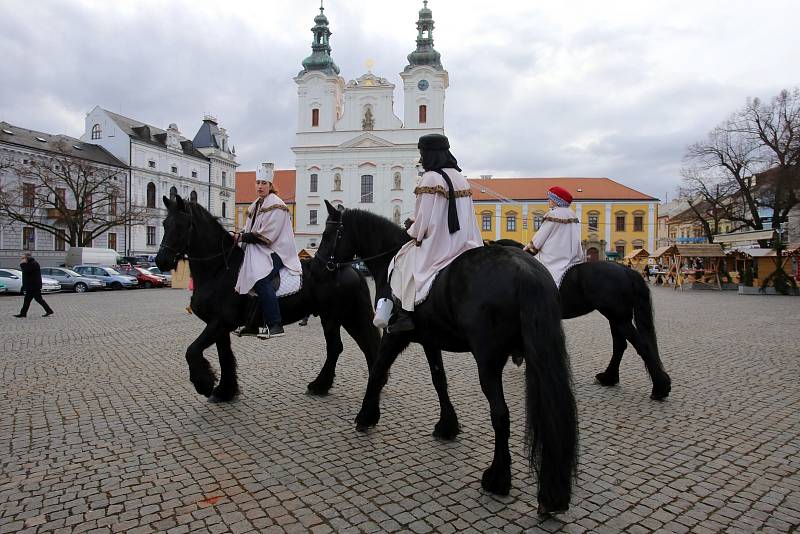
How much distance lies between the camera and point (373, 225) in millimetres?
5219

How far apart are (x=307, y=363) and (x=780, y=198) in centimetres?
3360

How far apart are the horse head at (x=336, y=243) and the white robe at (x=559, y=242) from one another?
2.82m

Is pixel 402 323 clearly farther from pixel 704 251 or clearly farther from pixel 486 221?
pixel 486 221

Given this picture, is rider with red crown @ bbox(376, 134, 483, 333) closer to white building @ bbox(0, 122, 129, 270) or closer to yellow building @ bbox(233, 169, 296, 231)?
white building @ bbox(0, 122, 129, 270)

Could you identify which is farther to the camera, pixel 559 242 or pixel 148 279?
pixel 148 279

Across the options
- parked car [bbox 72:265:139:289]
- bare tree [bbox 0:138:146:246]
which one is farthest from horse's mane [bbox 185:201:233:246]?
bare tree [bbox 0:138:146:246]

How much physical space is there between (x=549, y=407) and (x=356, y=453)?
1803 mm

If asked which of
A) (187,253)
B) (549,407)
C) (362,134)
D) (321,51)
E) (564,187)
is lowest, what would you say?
(549,407)

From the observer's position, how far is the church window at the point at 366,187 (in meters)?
64.0

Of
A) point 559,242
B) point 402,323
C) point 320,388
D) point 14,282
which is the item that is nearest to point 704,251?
point 559,242

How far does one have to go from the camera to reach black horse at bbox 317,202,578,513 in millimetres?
3145

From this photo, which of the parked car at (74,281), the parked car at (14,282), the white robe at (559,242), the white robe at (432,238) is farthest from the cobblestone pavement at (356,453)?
the parked car at (74,281)

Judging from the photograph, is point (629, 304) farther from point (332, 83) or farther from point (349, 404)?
point (332, 83)

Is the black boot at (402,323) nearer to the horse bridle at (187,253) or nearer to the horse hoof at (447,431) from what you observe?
the horse hoof at (447,431)
